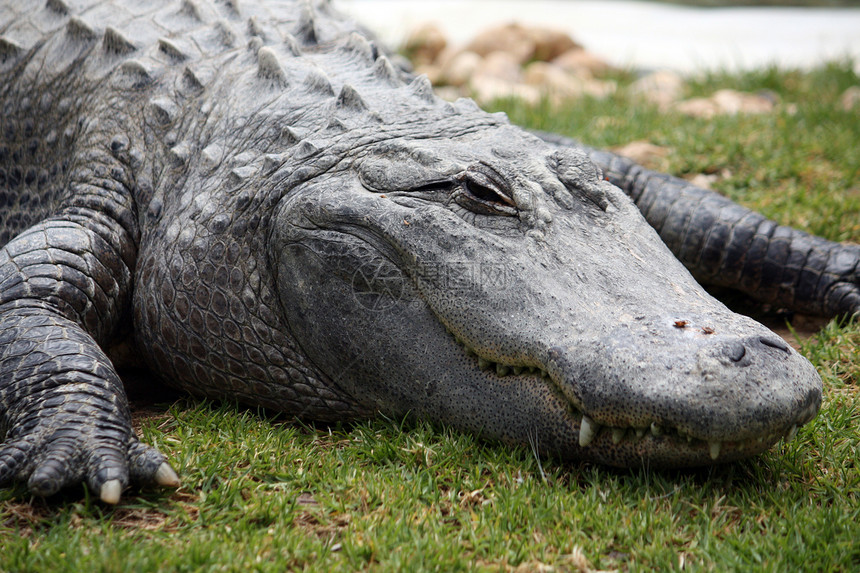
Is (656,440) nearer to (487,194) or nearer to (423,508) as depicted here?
(423,508)

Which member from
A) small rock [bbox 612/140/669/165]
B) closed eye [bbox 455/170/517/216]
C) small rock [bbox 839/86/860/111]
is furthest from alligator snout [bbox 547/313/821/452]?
small rock [bbox 839/86/860/111]

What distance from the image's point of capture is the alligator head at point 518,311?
2221mm

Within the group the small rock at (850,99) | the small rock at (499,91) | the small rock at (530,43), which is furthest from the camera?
the small rock at (530,43)

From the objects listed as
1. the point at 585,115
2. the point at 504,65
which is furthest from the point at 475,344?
the point at 504,65

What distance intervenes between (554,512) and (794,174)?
364 centimetres

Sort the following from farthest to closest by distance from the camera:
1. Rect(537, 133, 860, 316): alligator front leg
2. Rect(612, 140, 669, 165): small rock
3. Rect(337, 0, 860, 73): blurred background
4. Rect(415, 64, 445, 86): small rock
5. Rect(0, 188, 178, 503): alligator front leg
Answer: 1. Rect(337, 0, 860, 73): blurred background
2. Rect(415, 64, 445, 86): small rock
3. Rect(612, 140, 669, 165): small rock
4. Rect(537, 133, 860, 316): alligator front leg
5. Rect(0, 188, 178, 503): alligator front leg

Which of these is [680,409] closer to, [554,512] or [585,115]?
[554,512]

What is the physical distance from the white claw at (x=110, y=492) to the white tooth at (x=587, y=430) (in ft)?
4.61

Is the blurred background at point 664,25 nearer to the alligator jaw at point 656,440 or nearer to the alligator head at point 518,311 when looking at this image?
the alligator head at point 518,311

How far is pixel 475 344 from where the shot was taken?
8.48 feet

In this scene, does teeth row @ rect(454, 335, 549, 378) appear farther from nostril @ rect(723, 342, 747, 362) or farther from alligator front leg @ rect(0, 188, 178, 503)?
alligator front leg @ rect(0, 188, 178, 503)

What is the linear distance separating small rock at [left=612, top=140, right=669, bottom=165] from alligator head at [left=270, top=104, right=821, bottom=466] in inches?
92.0

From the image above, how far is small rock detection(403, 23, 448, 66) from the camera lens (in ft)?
32.6

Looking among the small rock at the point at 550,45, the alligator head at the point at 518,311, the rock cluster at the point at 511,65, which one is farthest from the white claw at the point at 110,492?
the small rock at the point at 550,45
